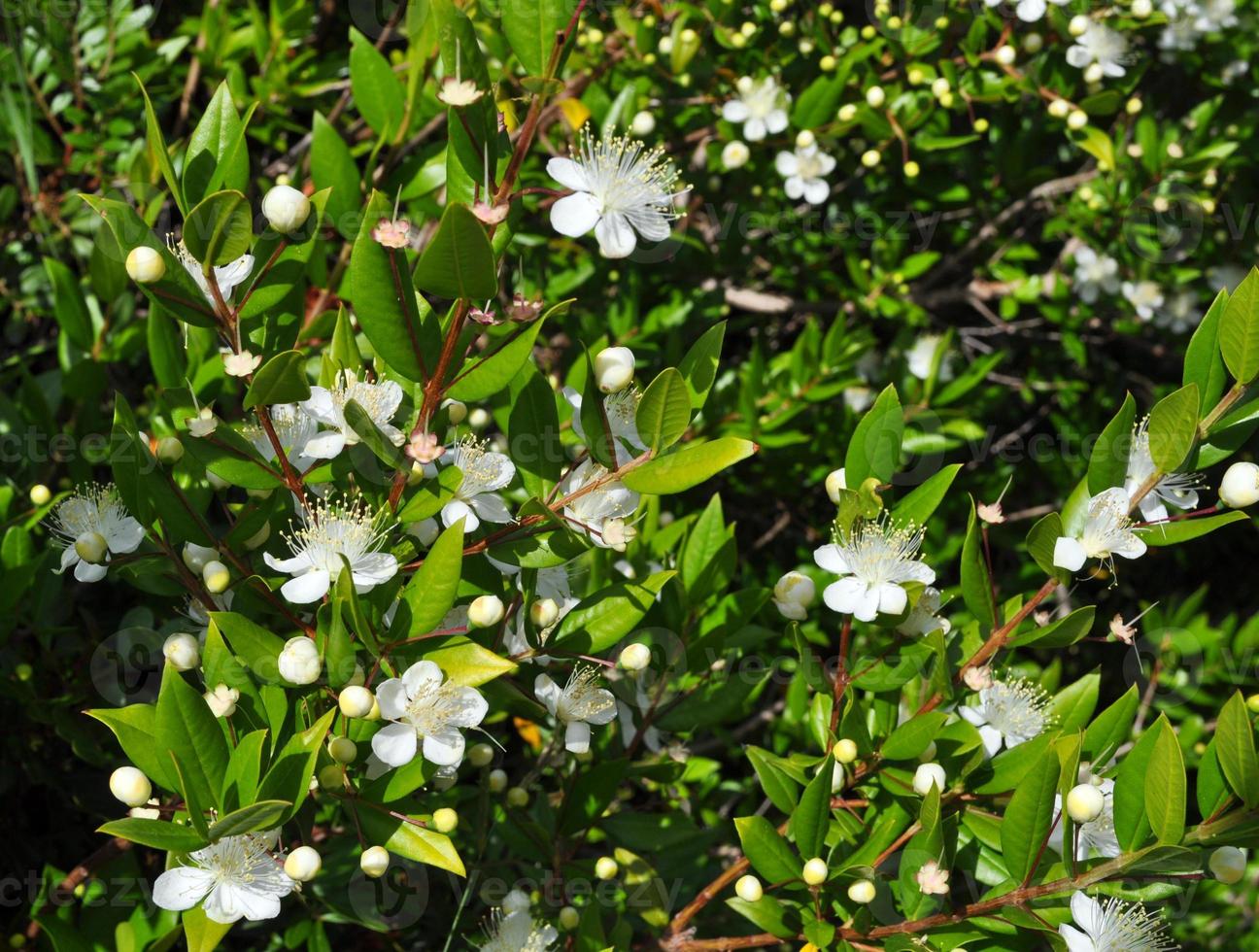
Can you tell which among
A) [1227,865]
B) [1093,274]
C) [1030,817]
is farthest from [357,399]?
[1093,274]

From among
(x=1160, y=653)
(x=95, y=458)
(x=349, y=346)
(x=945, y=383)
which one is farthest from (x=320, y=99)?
(x=1160, y=653)

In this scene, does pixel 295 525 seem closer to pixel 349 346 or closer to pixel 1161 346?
pixel 349 346

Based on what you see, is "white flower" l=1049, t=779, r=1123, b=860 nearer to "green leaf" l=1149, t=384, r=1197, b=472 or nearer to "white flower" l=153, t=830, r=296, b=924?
"green leaf" l=1149, t=384, r=1197, b=472

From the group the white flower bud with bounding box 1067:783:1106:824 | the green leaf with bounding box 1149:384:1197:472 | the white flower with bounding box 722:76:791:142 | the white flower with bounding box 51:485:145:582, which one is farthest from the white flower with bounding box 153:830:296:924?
the white flower with bounding box 722:76:791:142

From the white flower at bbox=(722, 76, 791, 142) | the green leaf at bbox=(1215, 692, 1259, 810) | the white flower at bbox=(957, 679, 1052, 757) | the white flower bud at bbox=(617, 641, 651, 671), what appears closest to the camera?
the green leaf at bbox=(1215, 692, 1259, 810)

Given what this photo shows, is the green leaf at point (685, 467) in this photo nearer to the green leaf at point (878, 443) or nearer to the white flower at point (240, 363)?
the green leaf at point (878, 443)

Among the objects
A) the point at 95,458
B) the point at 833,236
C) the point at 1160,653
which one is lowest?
the point at 1160,653

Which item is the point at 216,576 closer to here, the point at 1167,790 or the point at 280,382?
the point at 280,382
